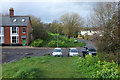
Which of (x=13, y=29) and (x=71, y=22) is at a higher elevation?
(x=71, y=22)

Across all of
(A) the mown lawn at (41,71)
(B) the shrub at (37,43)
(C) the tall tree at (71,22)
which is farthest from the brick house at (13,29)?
(C) the tall tree at (71,22)

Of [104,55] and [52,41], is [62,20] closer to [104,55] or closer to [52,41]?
[52,41]

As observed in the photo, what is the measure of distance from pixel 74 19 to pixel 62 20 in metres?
4.32

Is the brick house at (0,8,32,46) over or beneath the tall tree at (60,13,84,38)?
beneath

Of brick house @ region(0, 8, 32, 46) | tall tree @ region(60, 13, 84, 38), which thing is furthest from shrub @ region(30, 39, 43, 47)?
tall tree @ region(60, 13, 84, 38)

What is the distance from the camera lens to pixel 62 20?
3606 centimetres

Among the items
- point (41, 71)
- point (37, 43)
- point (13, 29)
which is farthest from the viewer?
point (37, 43)

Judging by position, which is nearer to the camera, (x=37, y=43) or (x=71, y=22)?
(x=37, y=43)

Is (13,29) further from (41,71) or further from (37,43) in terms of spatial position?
(41,71)

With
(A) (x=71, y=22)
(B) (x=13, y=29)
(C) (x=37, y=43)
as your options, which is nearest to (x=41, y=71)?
(B) (x=13, y=29)

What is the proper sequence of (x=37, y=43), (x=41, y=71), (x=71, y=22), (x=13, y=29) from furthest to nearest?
1. (x=71, y=22)
2. (x=37, y=43)
3. (x=13, y=29)
4. (x=41, y=71)

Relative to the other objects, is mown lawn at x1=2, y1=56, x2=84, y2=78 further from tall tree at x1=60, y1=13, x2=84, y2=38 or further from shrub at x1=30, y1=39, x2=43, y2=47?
tall tree at x1=60, y1=13, x2=84, y2=38

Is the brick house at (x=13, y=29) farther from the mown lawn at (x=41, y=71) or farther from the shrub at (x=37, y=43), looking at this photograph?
the shrub at (x=37, y=43)

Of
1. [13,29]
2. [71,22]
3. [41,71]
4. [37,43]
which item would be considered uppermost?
[71,22]
